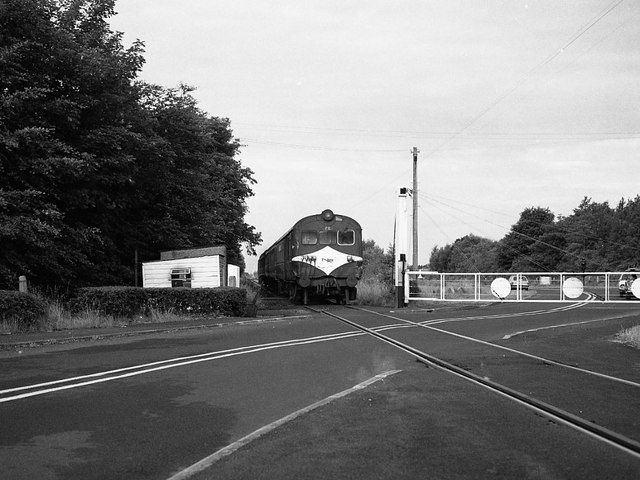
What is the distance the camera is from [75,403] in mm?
6859

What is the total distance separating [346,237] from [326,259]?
5.54 ft

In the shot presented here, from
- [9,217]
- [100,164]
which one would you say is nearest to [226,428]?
[9,217]

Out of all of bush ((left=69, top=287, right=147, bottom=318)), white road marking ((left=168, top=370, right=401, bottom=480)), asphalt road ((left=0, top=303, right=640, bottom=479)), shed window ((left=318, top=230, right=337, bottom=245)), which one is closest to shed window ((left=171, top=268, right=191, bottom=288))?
bush ((left=69, top=287, right=147, bottom=318))

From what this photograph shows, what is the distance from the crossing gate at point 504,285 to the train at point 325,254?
8.87ft

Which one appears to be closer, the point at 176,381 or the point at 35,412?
the point at 35,412

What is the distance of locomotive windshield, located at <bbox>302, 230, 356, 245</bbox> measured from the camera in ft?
93.1

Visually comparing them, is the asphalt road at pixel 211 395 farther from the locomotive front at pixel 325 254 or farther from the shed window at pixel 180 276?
the locomotive front at pixel 325 254

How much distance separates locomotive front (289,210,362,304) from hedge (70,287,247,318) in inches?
274

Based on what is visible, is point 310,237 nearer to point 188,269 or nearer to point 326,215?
point 326,215

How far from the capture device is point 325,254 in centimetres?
2825

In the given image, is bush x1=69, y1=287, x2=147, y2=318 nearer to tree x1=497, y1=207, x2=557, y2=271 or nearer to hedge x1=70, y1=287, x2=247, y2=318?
hedge x1=70, y1=287, x2=247, y2=318

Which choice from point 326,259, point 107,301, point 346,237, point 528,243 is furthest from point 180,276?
point 528,243

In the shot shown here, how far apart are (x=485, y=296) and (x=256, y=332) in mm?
17427

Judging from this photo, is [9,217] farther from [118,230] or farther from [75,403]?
[75,403]
